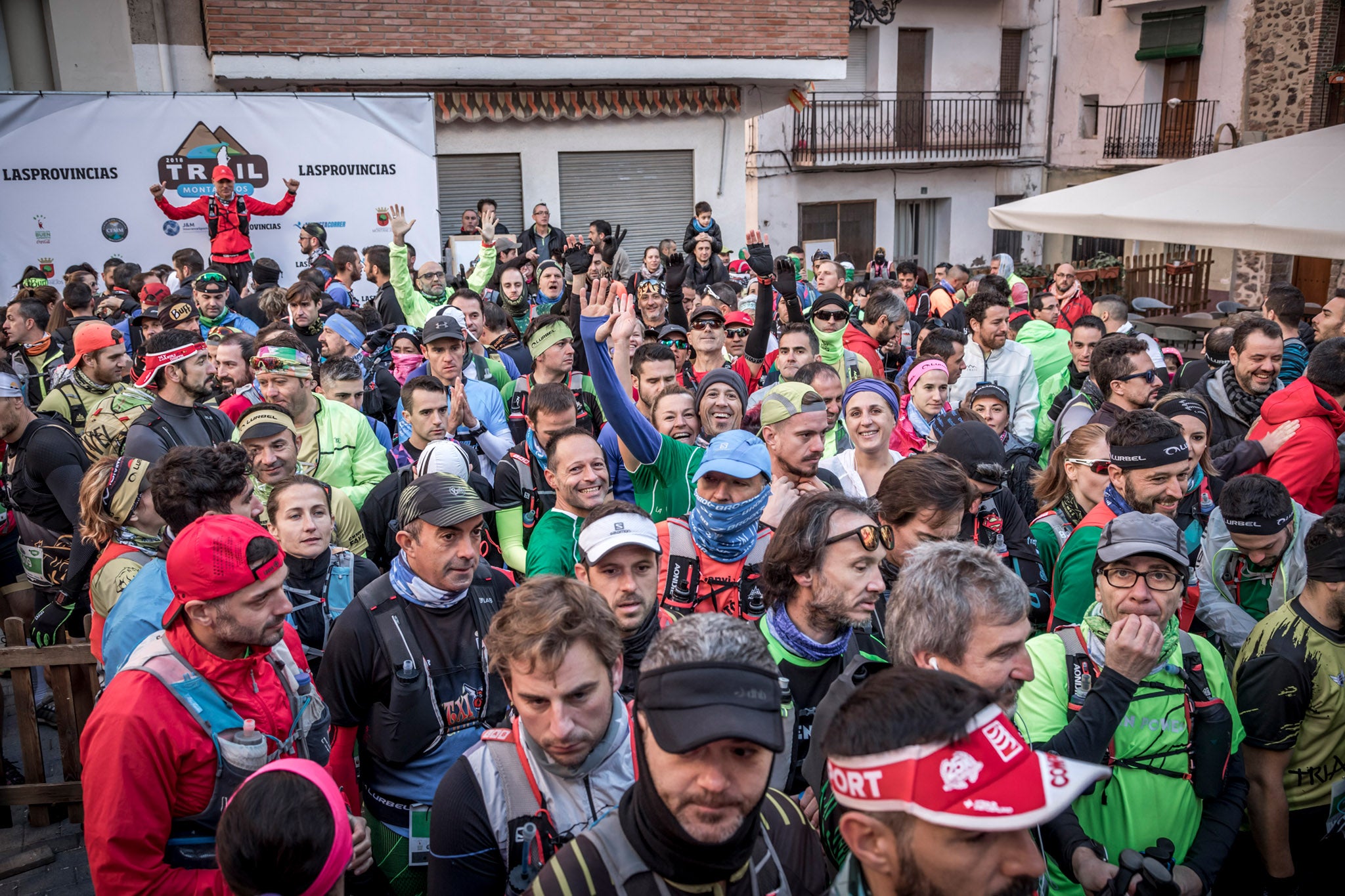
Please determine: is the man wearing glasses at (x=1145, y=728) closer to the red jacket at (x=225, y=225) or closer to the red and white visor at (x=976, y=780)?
the red and white visor at (x=976, y=780)

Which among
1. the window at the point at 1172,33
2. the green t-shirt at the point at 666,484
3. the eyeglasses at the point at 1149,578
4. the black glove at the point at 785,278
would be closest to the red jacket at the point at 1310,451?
the eyeglasses at the point at 1149,578

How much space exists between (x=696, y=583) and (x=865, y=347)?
471cm

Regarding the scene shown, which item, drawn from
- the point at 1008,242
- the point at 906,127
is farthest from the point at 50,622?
the point at 1008,242

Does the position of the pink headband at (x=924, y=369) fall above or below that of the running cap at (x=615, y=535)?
above

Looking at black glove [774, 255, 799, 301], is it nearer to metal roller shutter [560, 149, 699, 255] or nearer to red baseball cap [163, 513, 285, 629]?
red baseball cap [163, 513, 285, 629]

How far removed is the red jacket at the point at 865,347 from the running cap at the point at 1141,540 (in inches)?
182

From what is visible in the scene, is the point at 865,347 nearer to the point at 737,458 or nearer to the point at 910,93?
the point at 737,458

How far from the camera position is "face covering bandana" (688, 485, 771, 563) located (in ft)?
12.8

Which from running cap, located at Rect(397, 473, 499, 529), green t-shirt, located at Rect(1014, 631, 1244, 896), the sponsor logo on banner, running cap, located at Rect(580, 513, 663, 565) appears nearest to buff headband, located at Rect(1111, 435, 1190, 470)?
green t-shirt, located at Rect(1014, 631, 1244, 896)

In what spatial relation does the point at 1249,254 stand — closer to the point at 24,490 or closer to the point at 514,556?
the point at 514,556

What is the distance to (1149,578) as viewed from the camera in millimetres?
3264

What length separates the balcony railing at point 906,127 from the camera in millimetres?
25328

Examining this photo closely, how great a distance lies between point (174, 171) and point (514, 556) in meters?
11.3

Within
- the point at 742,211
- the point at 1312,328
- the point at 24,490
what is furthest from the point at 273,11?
the point at 1312,328
